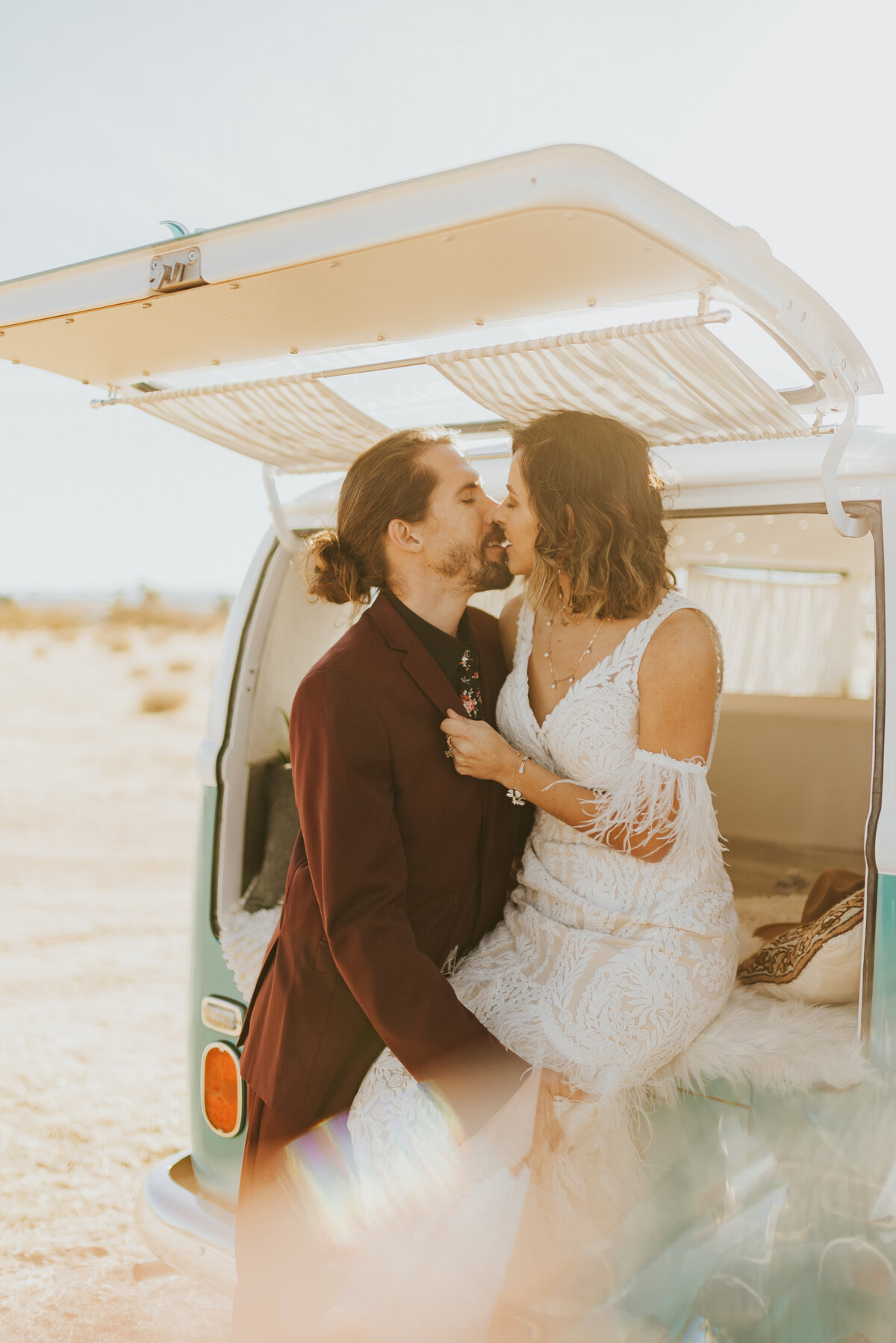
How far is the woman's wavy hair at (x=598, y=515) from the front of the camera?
2037 mm

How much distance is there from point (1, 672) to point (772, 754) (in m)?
23.4

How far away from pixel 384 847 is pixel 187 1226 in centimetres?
121

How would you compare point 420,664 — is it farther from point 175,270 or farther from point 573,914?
point 175,270

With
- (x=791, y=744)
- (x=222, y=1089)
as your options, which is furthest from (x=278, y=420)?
(x=791, y=744)

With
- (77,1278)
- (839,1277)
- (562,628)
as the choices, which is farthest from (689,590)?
(77,1278)

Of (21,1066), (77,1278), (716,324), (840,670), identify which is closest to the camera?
(716,324)

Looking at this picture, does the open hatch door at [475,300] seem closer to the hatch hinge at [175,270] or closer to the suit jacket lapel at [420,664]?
the hatch hinge at [175,270]

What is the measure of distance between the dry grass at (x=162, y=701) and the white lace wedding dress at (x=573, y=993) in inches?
740

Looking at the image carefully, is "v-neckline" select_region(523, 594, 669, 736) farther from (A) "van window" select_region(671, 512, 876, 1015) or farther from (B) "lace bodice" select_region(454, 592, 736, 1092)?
(A) "van window" select_region(671, 512, 876, 1015)

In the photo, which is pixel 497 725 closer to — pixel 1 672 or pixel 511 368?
pixel 511 368

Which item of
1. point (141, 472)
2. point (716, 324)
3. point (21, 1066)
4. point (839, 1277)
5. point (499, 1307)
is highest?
point (141, 472)

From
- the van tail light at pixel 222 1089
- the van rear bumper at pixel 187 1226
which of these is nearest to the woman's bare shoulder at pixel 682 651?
the van tail light at pixel 222 1089

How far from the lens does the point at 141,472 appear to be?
52.9m

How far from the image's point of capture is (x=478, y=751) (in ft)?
6.45
